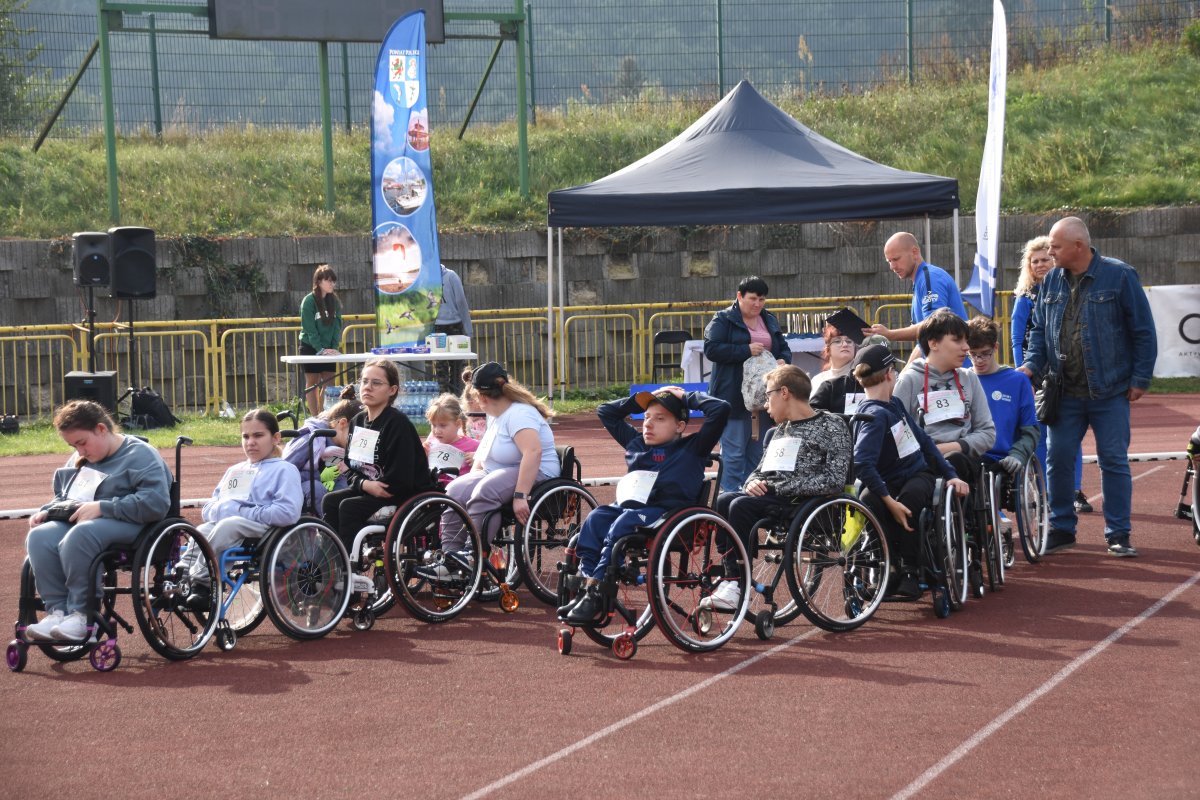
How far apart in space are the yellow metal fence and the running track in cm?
1061

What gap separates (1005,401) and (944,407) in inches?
21.0

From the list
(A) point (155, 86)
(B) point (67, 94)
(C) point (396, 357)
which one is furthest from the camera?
(A) point (155, 86)

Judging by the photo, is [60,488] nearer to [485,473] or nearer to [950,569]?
[485,473]

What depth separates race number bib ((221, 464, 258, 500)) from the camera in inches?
282

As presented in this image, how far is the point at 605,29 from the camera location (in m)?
24.9

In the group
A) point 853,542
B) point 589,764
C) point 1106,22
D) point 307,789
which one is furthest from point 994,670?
point 1106,22

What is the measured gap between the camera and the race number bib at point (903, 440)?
23.5ft

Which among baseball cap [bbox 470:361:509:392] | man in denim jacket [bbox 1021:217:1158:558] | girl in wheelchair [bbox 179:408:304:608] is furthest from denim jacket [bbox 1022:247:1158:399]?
girl in wheelchair [bbox 179:408:304:608]

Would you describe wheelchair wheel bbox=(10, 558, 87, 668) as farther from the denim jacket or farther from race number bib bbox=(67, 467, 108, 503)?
the denim jacket

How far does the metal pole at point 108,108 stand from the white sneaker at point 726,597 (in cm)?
1431

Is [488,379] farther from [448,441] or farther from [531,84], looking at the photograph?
[531,84]

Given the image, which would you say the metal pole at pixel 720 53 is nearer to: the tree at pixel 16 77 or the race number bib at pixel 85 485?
the tree at pixel 16 77

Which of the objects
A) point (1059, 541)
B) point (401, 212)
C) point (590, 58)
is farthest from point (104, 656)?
point (590, 58)

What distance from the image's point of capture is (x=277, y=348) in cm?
1794
